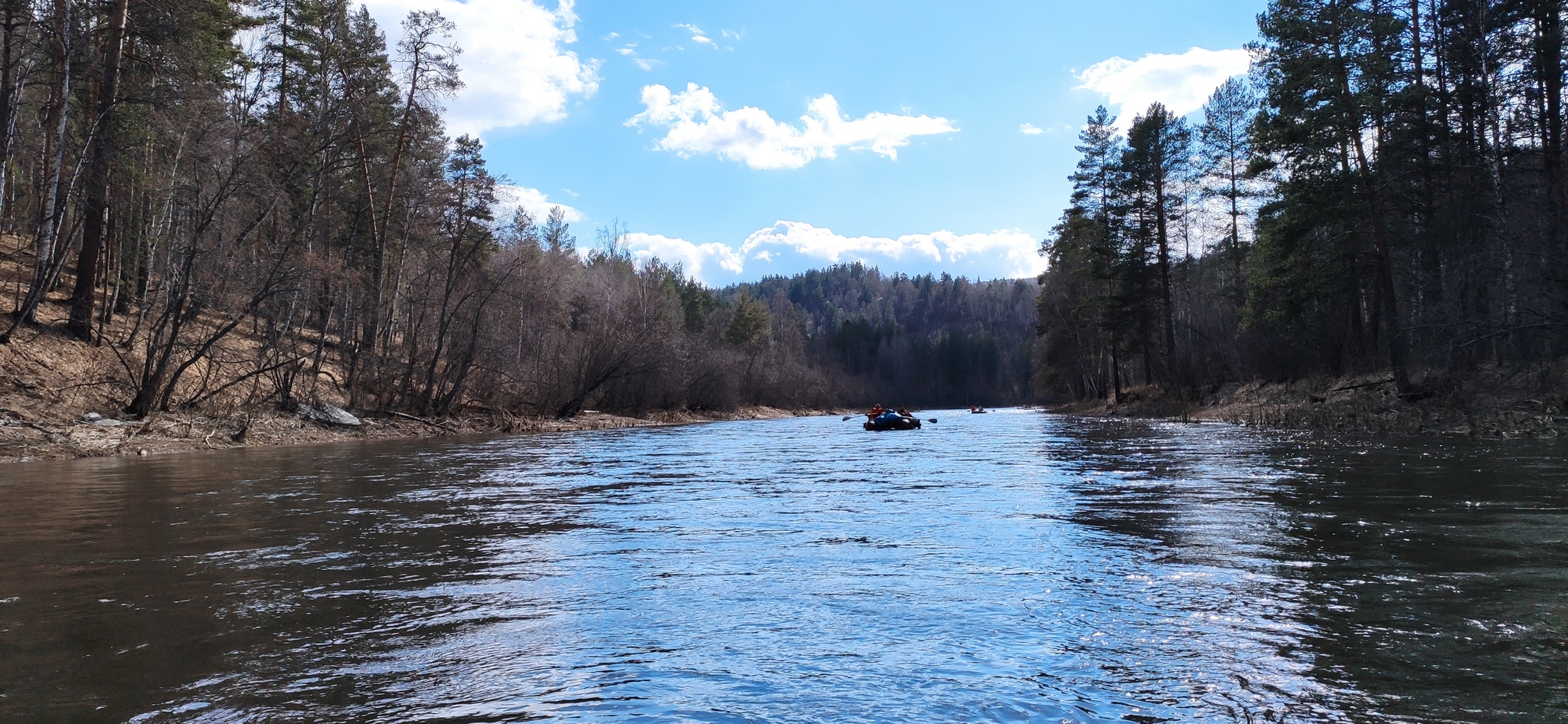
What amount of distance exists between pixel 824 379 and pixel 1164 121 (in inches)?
2375

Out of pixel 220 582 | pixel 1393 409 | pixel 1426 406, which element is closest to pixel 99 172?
pixel 220 582

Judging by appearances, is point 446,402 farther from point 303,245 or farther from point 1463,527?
point 1463,527

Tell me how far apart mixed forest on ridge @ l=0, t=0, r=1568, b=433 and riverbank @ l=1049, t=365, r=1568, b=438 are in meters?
0.44

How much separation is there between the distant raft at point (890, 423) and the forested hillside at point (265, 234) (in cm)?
1446

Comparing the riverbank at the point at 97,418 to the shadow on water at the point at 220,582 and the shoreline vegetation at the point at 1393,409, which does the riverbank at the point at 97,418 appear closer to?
the shadow on water at the point at 220,582

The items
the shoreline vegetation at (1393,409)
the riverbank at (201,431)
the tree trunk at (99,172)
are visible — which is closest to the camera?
the riverbank at (201,431)

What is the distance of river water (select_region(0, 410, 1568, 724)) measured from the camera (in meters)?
4.24

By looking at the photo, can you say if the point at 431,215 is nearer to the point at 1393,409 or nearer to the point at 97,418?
the point at 97,418

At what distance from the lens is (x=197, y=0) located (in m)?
22.2

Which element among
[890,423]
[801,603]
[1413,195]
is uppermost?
[1413,195]

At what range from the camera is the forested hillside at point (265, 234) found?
22219mm

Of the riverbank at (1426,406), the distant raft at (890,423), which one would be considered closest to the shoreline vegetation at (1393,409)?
the riverbank at (1426,406)

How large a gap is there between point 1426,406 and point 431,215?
34243mm

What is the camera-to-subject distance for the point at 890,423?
36.7 m
